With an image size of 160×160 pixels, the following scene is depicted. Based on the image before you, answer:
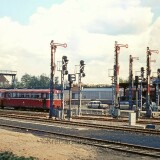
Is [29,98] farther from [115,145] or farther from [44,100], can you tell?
[115,145]

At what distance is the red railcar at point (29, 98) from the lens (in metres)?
45.7

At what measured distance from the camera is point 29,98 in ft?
156

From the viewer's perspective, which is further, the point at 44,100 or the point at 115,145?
the point at 44,100

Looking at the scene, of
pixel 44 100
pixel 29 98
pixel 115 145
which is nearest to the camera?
pixel 115 145

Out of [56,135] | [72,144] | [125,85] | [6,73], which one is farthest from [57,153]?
[6,73]

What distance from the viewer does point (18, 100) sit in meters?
50.2

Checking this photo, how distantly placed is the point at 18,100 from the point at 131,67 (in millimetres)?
15879

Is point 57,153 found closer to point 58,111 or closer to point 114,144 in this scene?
point 114,144

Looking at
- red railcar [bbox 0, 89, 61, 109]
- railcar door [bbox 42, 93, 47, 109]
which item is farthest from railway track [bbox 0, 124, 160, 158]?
red railcar [bbox 0, 89, 61, 109]

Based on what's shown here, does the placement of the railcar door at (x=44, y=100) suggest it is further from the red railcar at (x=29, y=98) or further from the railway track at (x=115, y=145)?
the railway track at (x=115, y=145)

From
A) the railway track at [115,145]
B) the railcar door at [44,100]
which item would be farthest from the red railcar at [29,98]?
the railway track at [115,145]

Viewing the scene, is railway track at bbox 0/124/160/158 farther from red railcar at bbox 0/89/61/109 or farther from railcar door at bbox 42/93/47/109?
red railcar at bbox 0/89/61/109

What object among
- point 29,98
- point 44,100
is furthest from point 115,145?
point 29,98

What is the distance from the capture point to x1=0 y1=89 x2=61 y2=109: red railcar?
45.7 meters
